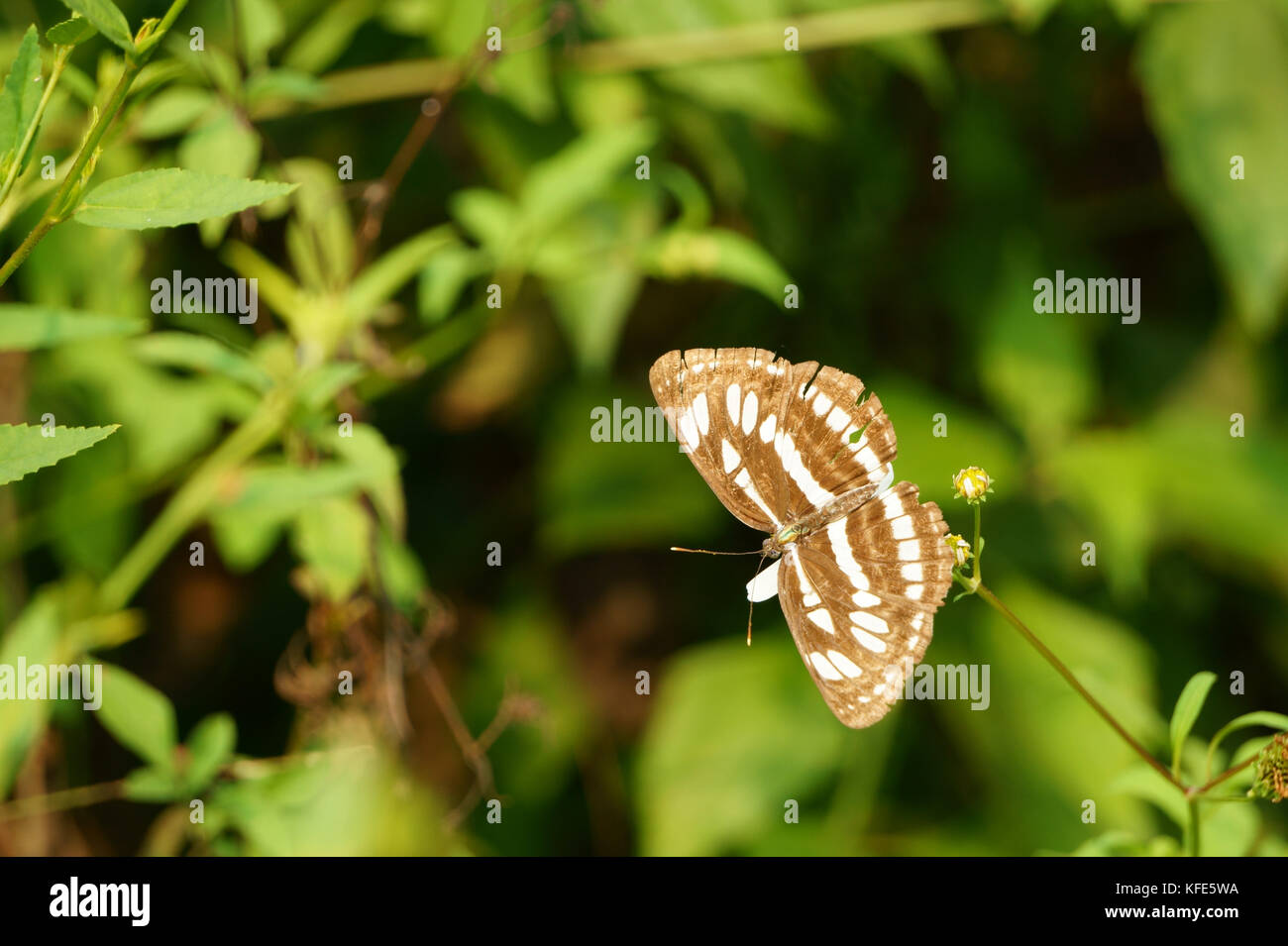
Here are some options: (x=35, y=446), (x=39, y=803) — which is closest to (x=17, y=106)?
(x=35, y=446)

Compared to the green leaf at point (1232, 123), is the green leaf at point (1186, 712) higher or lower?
lower

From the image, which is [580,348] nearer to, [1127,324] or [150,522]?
[150,522]

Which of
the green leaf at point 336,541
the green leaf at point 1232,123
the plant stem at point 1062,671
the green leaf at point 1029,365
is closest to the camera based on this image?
the plant stem at point 1062,671

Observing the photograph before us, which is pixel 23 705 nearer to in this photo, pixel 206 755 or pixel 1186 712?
pixel 206 755

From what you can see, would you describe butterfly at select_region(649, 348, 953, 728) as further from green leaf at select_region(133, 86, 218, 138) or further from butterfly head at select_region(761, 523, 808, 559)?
green leaf at select_region(133, 86, 218, 138)

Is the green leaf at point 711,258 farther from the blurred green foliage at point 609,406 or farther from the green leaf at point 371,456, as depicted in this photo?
the green leaf at point 371,456

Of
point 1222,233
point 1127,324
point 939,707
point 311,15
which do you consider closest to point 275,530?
point 311,15

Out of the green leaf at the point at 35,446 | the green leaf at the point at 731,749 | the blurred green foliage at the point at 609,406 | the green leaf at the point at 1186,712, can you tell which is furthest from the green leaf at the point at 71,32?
the green leaf at the point at 731,749
